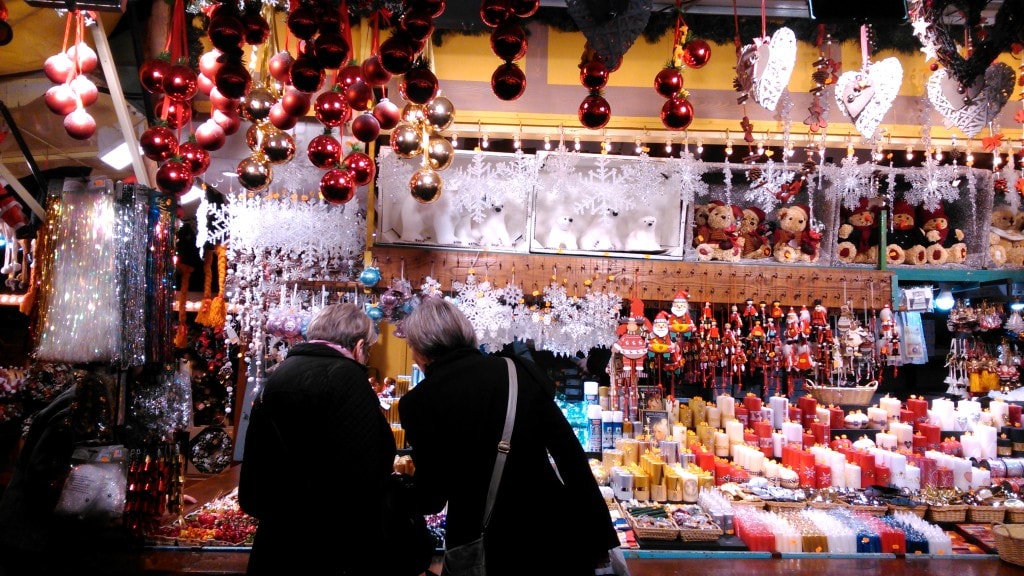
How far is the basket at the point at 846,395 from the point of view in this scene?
4.46 m

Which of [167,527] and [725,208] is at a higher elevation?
[725,208]

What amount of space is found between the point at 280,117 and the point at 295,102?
0.14 meters

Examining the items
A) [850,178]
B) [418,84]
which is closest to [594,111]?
[418,84]

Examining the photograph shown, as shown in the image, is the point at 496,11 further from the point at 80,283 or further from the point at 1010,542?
the point at 1010,542

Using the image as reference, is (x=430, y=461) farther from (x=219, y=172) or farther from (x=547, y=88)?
(x=219, y=172)

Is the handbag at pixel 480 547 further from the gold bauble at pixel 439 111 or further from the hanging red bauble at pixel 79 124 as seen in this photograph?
the hanging red bauble at pixel 79 124

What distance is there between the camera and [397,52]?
2.23 meters

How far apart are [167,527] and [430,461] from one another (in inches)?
76.6

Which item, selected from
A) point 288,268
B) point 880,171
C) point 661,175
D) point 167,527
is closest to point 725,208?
point 661,175

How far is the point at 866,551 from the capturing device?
3.11 m

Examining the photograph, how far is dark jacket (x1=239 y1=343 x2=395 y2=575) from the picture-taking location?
2062 mm

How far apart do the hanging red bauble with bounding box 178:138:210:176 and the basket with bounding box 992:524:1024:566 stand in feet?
13.6

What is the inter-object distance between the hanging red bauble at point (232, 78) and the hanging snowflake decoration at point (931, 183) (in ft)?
13.2

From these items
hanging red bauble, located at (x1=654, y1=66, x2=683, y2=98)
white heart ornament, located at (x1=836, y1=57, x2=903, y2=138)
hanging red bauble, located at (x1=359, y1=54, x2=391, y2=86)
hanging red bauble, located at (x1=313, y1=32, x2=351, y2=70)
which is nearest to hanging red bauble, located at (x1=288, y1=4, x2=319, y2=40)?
hanging red bauble, located at (x1=313, y1=32, x2=351, y2=70)
